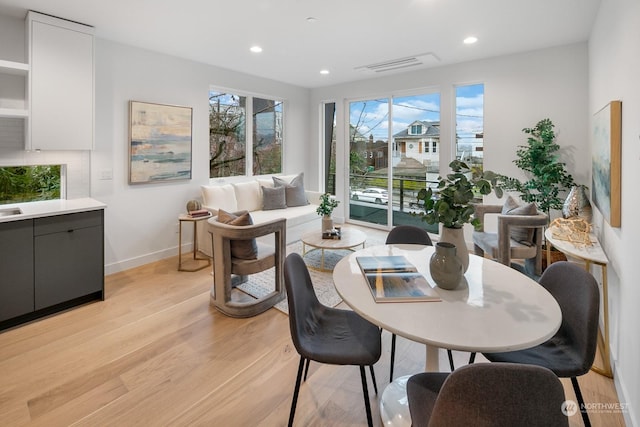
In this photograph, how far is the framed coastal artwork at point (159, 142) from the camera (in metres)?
4.02

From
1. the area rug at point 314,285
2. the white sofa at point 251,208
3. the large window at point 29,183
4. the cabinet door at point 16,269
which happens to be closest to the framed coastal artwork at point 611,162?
the area rug at point 314,285

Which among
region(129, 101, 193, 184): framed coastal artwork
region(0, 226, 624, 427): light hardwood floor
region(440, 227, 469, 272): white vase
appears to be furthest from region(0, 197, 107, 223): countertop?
region(440, 227, 469, 272): white vase

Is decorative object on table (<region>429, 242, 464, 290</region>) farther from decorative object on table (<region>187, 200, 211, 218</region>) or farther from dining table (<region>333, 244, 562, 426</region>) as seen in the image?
decorative object on table (<region>187, 200, 211, 218</region>)

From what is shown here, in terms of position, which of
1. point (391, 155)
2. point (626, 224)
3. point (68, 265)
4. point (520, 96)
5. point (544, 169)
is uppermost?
point (520, 96)

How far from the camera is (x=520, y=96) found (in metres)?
4.32

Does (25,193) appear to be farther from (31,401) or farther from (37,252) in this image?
(31,401)

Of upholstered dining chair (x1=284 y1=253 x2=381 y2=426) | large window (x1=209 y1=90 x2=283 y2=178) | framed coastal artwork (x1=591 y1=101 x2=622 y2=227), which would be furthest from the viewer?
large window (x1=209 y1=90 x2=283 y2=178)

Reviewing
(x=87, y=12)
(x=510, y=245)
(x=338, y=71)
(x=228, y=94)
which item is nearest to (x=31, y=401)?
(x=87, y=12)

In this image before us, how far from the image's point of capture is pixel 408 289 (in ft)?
5.18

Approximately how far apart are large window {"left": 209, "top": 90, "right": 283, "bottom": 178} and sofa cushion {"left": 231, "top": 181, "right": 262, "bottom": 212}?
1.48 ft

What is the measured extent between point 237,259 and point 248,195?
223 centimetres

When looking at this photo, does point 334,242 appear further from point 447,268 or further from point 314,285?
point 447,268

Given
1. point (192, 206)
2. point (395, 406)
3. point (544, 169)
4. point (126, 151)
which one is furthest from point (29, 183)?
point (544, 169)

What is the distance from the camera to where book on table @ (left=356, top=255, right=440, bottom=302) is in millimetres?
1500
